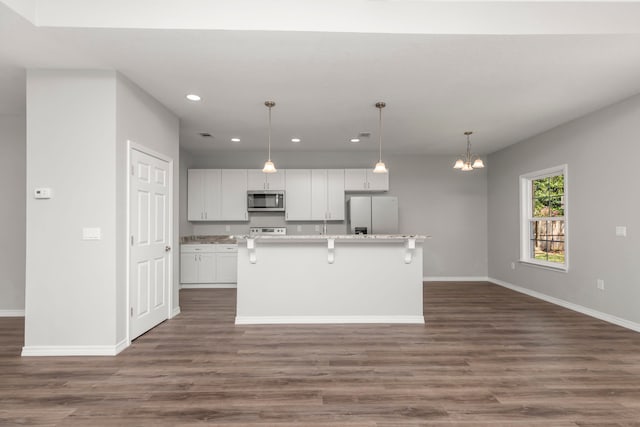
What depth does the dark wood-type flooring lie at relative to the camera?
82.7 inches

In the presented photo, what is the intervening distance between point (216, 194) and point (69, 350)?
371 centimetres

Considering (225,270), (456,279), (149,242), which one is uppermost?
(149,242)

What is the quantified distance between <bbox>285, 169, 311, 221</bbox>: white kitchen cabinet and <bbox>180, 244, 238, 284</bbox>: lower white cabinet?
127 cm

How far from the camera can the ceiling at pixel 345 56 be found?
2436 millimetres

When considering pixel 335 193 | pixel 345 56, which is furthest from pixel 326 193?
pixel 345 56

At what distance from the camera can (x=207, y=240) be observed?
634 cm

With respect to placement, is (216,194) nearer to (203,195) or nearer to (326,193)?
(203,195)

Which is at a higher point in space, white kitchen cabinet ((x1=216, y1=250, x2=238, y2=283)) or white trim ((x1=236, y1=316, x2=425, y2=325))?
white kitchen cabinet ((x1=216, y1=250, x2=238, y2=283))

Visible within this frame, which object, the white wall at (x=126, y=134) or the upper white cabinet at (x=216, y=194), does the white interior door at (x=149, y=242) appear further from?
the upper white cabinet at (x=216, y=194)

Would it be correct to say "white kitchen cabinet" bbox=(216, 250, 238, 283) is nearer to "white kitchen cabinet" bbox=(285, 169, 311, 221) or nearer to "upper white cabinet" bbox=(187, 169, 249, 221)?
"upper white cabinet" bbox=(187, 169, 249, 221)

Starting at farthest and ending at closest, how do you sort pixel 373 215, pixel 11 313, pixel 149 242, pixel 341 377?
pixel 373 215, pixel 11 313, pixel 149 242, pixel 341 377

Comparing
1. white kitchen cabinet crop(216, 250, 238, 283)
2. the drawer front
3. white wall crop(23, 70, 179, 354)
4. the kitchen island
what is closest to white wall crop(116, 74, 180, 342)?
white wall crop(23, 70, 179, 354)

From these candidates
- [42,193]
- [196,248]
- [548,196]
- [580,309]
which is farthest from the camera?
[196,248]

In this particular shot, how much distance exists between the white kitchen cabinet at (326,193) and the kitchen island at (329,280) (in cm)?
235
